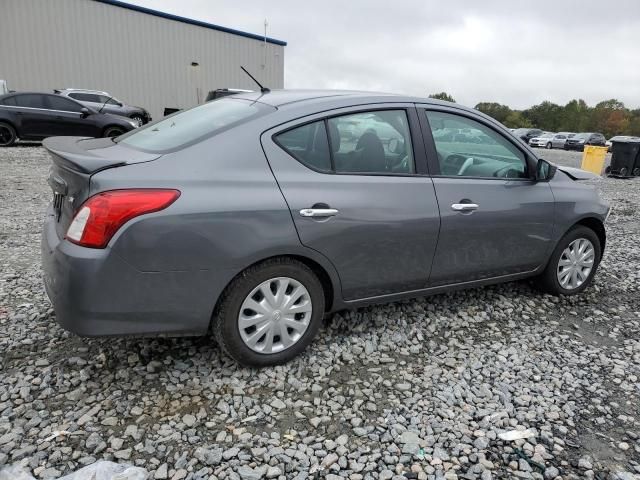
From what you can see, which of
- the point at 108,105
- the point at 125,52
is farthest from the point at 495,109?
the point at 108,105

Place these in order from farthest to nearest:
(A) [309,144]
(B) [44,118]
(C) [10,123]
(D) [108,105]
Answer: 1. (D) [108,105]
2. (B) [44,118]
3. (C) [10,123]
4. (A) [309,144]

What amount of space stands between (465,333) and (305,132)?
1804mm

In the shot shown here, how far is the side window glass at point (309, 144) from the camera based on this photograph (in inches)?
109

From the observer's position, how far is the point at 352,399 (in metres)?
2.68

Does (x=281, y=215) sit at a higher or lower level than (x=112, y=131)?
lower

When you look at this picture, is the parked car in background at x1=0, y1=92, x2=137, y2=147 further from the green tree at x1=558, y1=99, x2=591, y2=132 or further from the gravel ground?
the green tree at x1=558, y1=99, x2=591, y2=132

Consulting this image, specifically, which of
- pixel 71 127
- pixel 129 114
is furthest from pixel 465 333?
pixel 129 114

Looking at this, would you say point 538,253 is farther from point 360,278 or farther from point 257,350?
point 257,350

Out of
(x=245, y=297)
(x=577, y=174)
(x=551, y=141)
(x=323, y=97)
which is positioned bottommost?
(x=245, y=297)

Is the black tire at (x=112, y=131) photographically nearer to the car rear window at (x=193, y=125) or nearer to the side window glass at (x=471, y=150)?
the car rear window at (x=193, y=125)

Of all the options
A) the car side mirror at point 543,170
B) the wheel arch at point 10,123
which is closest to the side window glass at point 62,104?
the wheel arch at point 10,123

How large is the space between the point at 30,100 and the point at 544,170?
42.7ft

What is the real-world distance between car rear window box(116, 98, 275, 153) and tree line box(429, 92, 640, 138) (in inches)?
2758

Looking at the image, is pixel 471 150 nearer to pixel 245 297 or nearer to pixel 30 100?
pixel 245 297
